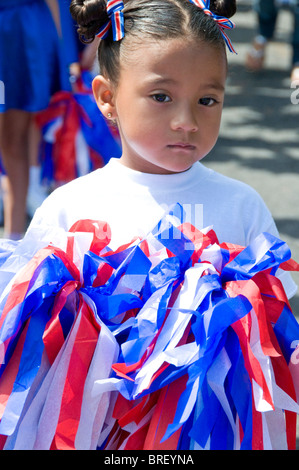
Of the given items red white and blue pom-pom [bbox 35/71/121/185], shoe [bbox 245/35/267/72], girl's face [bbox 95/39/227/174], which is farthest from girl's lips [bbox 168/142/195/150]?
shoe [bbox 245/35/267/72]

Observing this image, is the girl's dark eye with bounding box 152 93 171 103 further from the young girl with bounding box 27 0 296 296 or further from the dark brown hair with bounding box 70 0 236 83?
the dark brown hair with bounding box 70 0 236 83

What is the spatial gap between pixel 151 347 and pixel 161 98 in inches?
21.3

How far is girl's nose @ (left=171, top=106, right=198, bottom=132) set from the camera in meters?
1.66

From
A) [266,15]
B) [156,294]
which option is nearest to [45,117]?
[156,294]

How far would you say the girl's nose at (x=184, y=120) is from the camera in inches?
65.3

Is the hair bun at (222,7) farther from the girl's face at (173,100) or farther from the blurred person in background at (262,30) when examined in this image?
the blurred person in background at (262,30)

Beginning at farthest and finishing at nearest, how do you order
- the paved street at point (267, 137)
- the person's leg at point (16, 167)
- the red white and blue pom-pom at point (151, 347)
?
the paved street at point (267, 137)
the person's leg at point (16, 167)
the red white and blue pom-pom at point (151, 347)

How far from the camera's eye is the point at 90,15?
1.80m

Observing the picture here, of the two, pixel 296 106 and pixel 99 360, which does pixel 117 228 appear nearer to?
pixel 99 360

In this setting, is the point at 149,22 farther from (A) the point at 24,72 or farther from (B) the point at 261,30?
(B) the point at 261,30

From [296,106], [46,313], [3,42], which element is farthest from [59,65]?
[296,106]

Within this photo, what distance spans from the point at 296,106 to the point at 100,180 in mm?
4073

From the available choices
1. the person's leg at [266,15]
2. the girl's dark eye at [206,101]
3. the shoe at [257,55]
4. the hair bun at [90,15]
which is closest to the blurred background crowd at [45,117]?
the hair bun at [90,15]

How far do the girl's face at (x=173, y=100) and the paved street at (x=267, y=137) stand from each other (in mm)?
1559
